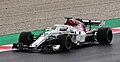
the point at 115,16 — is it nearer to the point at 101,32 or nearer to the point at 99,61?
the point at 101,32

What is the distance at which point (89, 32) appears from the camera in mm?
16453

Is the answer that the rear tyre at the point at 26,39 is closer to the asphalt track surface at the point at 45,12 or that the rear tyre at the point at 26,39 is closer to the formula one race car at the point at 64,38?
the formula one race car at the point at 64,38

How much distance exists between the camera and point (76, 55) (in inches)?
555

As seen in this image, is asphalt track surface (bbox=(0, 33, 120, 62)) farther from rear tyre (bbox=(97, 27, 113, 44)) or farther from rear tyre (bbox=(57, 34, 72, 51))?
rear tyre (bbox=(97, 27, 113, 44))

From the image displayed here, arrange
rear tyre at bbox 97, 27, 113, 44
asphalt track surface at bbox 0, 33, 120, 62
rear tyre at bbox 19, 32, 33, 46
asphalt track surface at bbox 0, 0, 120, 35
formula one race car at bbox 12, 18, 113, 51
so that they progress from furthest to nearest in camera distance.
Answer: asphalt track surface at bbox 0, 0, 120, 35 → rear tyre at bbox 97, 27, 113, 44 → rear tyre at bbox 19, 32, 33, 46 → formula one race car at bbox 12, 18, 113, 51 → asphalt track surface at bbox 0, 33, 120, 62

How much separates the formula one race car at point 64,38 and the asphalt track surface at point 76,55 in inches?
9.2

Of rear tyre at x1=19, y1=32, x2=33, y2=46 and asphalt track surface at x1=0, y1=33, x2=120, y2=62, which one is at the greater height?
rear tyre at x1=19, y1=32, x2=33, y2=46

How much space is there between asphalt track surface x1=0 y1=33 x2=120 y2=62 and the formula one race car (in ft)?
0.76

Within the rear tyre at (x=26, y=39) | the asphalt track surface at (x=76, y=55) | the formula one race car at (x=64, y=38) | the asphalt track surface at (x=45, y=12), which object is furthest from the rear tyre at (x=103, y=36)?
the asphalt track surface at (x=45, y=12)

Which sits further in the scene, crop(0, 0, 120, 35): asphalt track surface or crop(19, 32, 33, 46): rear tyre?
crop(0, 0, 120, 35): asphalt track surface

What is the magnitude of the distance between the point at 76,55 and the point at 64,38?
794 mm

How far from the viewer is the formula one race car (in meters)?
14.7

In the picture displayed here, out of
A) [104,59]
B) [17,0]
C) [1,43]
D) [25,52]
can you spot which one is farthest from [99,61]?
[17,0]

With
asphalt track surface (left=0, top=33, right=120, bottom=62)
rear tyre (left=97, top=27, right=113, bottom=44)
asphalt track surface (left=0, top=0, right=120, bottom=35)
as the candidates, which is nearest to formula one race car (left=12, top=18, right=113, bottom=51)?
rear tyre (left=97, top=27, right=113, bottom=44)
